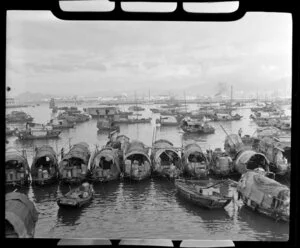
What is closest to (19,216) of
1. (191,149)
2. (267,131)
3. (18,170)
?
(18,170)

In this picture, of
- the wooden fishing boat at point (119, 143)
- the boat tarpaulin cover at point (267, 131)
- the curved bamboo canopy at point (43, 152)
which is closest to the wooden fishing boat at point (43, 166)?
the curved bamboo canopy at point (43, 152)

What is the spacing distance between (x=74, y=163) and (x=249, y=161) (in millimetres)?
1212

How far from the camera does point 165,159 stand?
7.84ft

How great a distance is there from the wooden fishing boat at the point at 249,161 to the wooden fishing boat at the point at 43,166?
1.30 m

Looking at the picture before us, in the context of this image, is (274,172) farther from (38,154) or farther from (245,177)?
(38,154)

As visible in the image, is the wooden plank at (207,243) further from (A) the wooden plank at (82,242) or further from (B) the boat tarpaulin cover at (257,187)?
(B) the boat tarpaulin cover at (257,187)

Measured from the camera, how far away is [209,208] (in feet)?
7.81

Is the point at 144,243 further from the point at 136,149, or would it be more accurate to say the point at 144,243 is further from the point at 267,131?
the point at 267,131

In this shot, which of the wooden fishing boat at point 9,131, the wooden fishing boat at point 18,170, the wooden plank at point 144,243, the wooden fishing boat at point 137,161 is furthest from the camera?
the wooden fishing boat at point 137,161

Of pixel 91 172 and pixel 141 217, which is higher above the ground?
pixel 91 172

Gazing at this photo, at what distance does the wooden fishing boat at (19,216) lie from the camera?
4.42ft

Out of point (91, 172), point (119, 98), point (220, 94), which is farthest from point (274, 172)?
point (91, 172)

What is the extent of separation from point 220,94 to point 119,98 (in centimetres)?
→ 66

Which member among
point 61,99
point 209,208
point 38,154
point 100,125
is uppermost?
point 61,99
